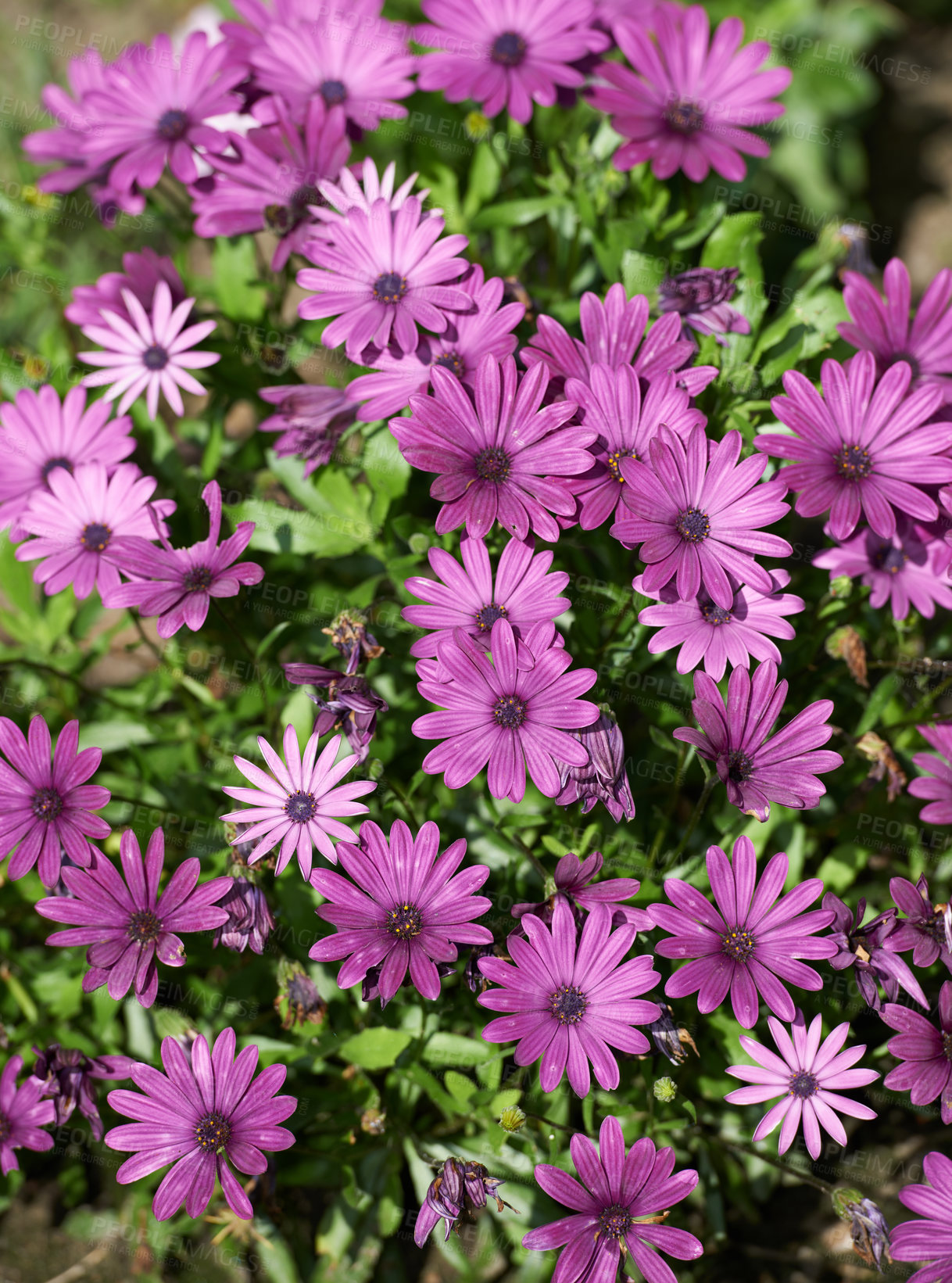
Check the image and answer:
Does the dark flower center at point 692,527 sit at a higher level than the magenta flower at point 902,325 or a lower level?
lower

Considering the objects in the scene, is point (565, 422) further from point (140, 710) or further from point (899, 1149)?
point (899, 1149)

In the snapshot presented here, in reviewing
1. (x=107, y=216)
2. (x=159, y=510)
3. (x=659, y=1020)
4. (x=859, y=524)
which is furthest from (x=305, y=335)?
(x=659, y=1020)

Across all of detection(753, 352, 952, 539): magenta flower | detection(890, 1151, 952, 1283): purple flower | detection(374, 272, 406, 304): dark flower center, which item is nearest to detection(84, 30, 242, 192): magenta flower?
detection(374, 272, 406, 304): dark flower center

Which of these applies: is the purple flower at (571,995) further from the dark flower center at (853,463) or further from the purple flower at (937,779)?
the dark flower center at (853,463)

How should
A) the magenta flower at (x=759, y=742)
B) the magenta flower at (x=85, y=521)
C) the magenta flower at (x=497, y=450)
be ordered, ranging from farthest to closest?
the magenta flower at (x=85, y=521) < the magenta flower at (x=497, y=450) < the magenta flower at (x=759, y=742)

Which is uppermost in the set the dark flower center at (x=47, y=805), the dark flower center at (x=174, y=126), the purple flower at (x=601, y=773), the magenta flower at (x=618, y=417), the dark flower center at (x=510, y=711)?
the dark flower center at (x=174, y=126)

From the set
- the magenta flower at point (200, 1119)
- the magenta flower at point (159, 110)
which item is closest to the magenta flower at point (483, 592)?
the magenta flower at point (200, 1119)

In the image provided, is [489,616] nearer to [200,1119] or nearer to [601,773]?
[601,773]
